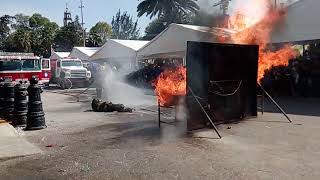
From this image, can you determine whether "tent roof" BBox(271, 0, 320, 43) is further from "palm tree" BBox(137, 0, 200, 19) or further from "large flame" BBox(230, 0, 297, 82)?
"palm tree" BBox(137, 0, 200, 19)

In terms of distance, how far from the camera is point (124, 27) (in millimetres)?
102062

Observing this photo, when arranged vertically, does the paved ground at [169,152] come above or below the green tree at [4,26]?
below

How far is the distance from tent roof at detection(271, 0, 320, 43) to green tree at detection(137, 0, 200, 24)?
3223cm

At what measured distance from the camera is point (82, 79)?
32.2 meters

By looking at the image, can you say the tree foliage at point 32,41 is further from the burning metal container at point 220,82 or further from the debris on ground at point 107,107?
the burning metal container at point 220,82

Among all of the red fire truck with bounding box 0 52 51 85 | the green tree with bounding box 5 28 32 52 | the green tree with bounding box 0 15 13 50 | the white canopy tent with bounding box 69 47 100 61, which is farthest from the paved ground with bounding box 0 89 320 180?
the green tree with bounding box 0 15 13 50

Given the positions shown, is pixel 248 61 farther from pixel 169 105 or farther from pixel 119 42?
pixel 119 42

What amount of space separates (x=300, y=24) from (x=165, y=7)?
1344 inches

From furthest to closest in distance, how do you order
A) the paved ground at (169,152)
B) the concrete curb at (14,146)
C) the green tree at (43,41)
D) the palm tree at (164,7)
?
the green tree at (43,41)
the palm tree at (164,7)
the concrete curb at (14,146)
the paved ground at (169,152)

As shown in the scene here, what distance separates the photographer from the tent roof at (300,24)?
18.3m

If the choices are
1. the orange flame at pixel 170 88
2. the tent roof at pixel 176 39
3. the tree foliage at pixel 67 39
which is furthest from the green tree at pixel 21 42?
the orange flame at pixel 170 88

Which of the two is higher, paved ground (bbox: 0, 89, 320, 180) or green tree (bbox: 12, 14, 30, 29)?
green tree (bbox: 12, 14, 30, 29)

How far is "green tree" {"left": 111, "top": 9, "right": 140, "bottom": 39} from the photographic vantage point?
326 ft

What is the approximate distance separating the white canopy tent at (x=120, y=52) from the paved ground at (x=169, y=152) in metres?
20.0
